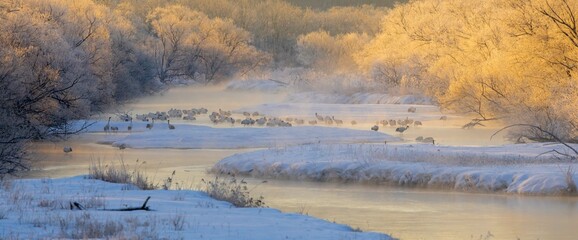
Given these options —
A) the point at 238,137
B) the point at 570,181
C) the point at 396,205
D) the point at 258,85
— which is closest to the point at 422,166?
the point at 570,181

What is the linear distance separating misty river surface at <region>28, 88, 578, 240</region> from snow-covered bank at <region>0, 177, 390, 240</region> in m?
2.87

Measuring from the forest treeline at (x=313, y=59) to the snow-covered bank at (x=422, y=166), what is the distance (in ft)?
17.7

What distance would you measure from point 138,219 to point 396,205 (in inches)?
337

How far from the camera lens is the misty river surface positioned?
647 inches

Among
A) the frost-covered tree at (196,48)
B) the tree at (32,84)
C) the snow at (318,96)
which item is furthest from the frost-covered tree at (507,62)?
the frost-covered tree at (196,48)

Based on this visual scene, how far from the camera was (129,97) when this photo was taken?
202 feet

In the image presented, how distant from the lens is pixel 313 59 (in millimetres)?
103500

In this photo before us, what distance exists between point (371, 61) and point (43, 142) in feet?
122

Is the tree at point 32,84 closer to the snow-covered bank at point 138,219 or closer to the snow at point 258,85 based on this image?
the snow-covered bank at point 138,219

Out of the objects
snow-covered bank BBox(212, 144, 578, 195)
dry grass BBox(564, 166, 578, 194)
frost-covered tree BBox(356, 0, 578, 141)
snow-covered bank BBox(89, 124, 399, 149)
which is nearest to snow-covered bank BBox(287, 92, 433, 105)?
frost-covered tree BBox(356, 0, 578, 141)

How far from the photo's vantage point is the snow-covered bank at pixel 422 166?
22.1 meters

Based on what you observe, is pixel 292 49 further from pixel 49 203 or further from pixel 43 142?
pixel 49 203

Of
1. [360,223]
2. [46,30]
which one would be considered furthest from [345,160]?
[46,30]

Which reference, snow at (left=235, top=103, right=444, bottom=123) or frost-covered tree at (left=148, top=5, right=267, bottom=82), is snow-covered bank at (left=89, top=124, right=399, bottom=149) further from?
frost-covered tree at (left=148, top=5, right=267, bottom=82)
